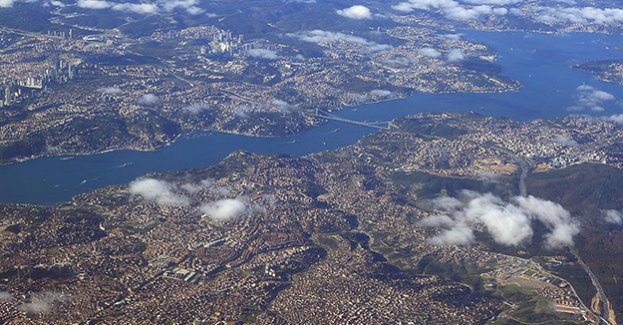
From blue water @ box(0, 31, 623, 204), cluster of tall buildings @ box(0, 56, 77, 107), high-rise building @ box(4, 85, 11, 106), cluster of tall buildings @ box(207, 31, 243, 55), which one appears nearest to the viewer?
blue water @ box(0, 31, 623, 204)

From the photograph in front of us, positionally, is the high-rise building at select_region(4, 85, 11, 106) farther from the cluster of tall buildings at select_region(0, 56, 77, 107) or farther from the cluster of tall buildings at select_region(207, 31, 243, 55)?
the cluster of tall buildings at select_region(207, 31, 243, 55)

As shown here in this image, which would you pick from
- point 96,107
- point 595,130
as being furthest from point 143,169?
point 595,130

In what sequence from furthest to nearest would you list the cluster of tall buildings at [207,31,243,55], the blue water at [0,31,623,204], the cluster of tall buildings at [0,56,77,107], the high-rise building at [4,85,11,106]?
1. the cluster of tall buildings at [207,31,243,55]
2. the cluster of tall buildings at [0,56,77,107]
3. the high-rise building at [4,85,11,106]
4. the blue water at [0,31,623,204]

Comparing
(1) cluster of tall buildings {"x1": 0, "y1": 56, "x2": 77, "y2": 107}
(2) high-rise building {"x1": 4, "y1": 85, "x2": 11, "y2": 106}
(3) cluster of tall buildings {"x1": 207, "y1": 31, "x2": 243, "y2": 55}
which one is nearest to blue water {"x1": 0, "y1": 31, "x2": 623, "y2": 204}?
(2) high-rise building {"x1": 4, "y1": 85, "x2": 11, "y2": 106}

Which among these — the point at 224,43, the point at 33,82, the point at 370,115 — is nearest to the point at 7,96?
the point at 33,82

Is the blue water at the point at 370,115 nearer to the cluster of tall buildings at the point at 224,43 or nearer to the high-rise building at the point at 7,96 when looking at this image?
the high-rise building at the point at 7,96

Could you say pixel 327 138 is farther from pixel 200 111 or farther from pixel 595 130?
pixel 595 130

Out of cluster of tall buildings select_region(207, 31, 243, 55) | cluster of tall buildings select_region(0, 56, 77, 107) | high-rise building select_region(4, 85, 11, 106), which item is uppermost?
high-rise building select_region(4, 85, 11, 106)

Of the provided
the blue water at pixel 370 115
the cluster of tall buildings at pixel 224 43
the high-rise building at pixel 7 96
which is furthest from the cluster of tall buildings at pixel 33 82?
the cluster of tall buildings at pixel 224 43
